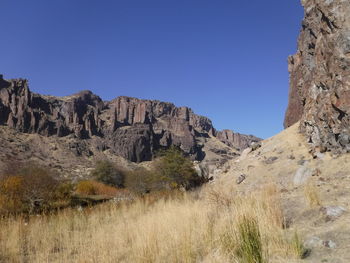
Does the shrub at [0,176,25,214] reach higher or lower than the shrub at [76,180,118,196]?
lower

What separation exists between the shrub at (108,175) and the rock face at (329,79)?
33.8 m

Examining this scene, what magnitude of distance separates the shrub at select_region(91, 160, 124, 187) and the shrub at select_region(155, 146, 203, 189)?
1437 cm

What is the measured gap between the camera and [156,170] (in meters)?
33.3

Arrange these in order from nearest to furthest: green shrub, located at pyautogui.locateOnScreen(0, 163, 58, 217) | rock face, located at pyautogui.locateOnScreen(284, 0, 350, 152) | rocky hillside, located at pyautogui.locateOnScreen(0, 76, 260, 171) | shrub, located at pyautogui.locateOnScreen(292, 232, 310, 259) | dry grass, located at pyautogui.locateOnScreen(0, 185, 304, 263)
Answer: shrub, located at pyautogui.locateOnScreen(292, 232, 310, 259) → dry grass, located at pyautogui.locateOnScreen(0, 185, 304, 263) → rock face, located at pyautogui.locateOnScreen(284, 0, 350, 152) → green shrub, located at pyautogui.locateOnScreen(0, 163, 58, 217) → rocky hillside, located at pyautogui.locateOnScreen(0, 76, 260, 171)

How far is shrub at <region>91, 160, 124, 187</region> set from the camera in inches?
1785

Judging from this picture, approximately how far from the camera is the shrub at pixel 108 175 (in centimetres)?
4533

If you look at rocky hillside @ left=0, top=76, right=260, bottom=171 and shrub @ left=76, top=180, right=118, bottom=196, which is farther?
rocky hillside @ left=0, top=76, right=260, bottom=171

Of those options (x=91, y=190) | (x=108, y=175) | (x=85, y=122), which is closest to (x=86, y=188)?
(x=91, y=190)

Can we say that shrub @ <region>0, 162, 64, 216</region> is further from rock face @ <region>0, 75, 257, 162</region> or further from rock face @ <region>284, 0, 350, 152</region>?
rock face @ <region>0, 75, 257, 162</region>

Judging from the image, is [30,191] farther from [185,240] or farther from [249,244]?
[249,244]

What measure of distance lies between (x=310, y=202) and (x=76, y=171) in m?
78.1

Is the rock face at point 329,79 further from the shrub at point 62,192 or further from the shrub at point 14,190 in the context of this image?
the shrub at point 62,192

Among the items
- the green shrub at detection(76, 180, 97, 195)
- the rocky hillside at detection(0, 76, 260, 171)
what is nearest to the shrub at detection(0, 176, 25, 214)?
the green shrub at detection(76, 180, 97, 195)

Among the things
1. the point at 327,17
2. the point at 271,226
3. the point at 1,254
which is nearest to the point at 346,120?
the point at 327,17
